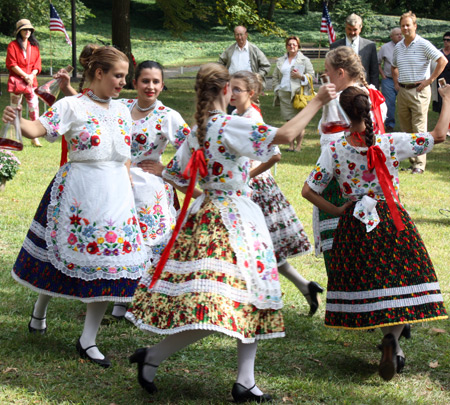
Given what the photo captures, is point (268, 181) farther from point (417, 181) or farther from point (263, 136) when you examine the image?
point (417, 181)

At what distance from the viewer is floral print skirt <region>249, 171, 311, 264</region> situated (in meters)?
5.38

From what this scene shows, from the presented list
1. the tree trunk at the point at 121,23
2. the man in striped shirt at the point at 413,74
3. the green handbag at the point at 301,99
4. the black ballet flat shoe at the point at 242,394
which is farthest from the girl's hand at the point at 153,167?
the tree trunk at the point at 121,23

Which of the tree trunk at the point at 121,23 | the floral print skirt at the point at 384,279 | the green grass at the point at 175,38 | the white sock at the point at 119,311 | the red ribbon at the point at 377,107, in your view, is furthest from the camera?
the green grass at the point at 175,38

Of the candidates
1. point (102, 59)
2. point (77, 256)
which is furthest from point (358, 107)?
point (77, 256)

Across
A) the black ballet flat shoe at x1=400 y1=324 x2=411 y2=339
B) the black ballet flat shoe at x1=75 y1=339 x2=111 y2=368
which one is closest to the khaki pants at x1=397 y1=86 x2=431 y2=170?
the black ballet flat shoe at x1=400 y1=324 x2=411 y2=339

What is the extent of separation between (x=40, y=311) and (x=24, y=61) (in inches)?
339

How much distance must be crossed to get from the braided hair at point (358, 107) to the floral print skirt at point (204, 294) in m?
1.05

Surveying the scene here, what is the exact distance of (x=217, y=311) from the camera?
3572 mm

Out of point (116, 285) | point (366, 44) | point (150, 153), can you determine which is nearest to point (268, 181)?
point (150, 153)

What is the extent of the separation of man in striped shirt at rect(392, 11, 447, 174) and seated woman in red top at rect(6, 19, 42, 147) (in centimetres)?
612

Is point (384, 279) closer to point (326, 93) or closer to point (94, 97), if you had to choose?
point (326, 93)

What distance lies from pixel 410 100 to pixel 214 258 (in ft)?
26.3

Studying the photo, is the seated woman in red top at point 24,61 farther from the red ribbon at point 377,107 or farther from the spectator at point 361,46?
the red ribbon at point 377,107

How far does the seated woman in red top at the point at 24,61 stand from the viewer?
12227 millimetres
